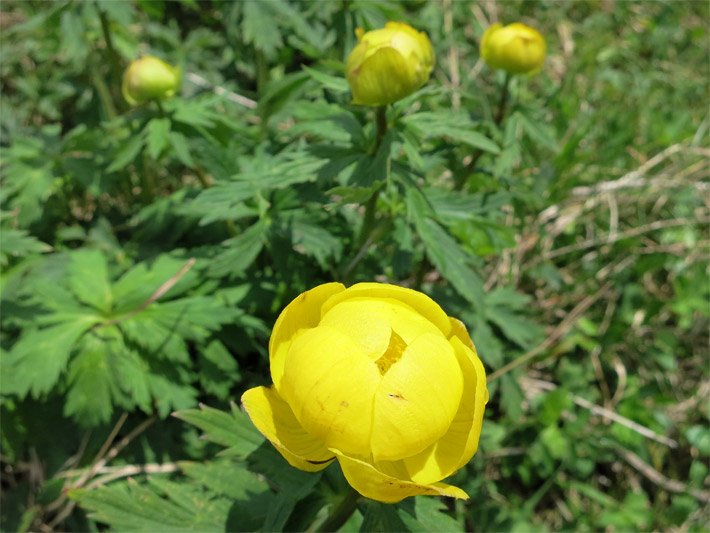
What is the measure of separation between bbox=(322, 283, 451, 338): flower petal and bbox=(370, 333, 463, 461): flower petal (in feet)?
0.22

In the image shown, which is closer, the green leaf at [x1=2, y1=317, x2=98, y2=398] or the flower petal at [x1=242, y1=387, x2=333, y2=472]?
the flower petal at [x1=242, y1=387, x2=333, y2=472]

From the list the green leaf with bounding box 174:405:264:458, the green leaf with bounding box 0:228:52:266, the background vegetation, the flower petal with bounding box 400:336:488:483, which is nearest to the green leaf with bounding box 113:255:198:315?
the background vegetation

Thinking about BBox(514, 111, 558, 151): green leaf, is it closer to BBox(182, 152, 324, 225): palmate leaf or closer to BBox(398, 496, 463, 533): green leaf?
BBox(182, 152, 324, 225): palmate leaf

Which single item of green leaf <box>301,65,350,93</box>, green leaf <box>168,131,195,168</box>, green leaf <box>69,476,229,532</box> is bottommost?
green leaf <box>69,476,229,532</box>

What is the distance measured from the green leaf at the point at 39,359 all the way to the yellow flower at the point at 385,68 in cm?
90

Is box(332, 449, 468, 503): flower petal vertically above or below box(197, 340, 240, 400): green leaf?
above

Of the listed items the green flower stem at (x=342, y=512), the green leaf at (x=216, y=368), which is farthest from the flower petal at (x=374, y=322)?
the green leaf at (x=216, y=368)

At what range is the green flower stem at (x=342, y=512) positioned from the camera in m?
1.11

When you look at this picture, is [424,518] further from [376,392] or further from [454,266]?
[454,266]

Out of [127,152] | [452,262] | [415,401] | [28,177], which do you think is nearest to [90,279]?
[127,152]

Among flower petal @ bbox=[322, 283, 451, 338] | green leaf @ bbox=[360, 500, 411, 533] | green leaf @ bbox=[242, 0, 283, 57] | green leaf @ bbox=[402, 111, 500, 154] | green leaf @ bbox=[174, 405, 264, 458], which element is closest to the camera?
flower petal @ bbox=[322, 283, 451, 338]

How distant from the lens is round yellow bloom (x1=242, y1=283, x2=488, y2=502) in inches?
34.2

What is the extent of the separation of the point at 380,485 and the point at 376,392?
0.39ft

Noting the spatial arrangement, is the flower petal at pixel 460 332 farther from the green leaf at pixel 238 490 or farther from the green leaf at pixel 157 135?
the green leaf at pixel 157 135
